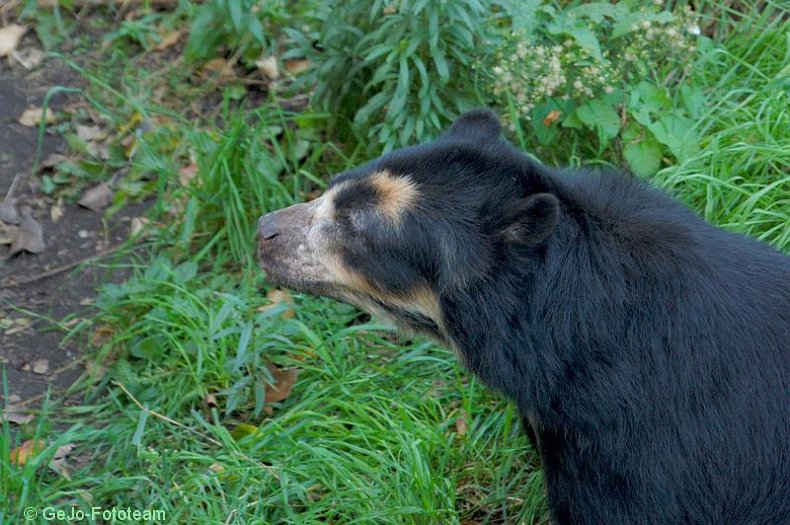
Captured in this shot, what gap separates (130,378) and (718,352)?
2.66 m

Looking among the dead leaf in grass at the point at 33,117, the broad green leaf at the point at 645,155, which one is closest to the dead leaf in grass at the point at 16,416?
the dead leaf in grass at the point at 33,117

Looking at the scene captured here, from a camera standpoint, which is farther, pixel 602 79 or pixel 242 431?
pixel 602 79

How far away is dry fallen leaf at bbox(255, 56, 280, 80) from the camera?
632 cm

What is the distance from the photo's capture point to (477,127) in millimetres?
3643

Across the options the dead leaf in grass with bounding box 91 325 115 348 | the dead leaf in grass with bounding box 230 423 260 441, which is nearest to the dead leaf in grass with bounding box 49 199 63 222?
the dead leaf in grass with bounding box 91 325 115 348

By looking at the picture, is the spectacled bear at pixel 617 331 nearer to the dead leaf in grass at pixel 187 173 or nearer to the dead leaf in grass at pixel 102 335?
the dead leaf in grass at pixel 102 335

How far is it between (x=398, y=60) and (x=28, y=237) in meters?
2.24

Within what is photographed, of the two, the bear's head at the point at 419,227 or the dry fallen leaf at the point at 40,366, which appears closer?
the bear's head at the point at 419,227

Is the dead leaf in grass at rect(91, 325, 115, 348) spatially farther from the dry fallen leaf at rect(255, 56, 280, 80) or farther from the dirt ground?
the dry fallen leaf at rect(255, 56, 280, 80)

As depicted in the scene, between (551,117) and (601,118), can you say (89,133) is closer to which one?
(551,117)

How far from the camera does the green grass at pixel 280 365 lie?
4.00 metres

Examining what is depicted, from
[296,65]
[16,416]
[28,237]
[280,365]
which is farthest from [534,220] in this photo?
[296,65]

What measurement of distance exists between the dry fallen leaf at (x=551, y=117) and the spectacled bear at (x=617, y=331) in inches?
69.7

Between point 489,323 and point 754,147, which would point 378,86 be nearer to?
point 754,147
